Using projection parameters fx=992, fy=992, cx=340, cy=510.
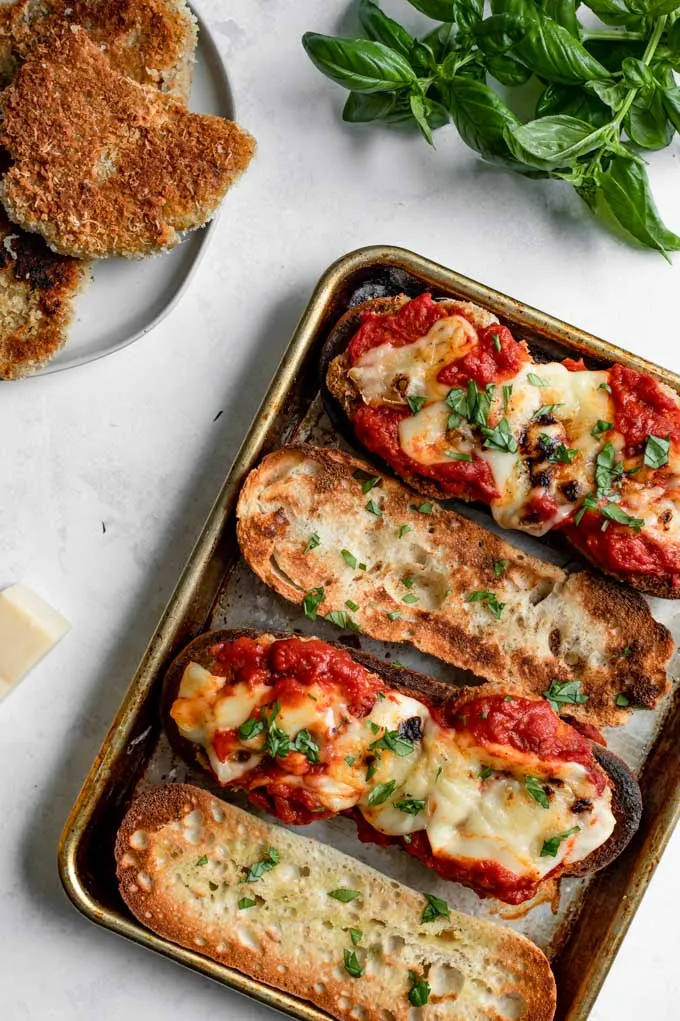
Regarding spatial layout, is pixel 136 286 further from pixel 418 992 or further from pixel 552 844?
pixel 418 992

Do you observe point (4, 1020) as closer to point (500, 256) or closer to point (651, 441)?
point (651, 441)

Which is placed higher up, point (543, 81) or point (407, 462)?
point (543, 81)

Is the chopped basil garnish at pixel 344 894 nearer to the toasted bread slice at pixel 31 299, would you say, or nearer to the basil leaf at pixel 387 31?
the toasted bread slice at pixel 31 299

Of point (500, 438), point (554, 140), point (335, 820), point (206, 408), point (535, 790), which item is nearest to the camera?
point (535, 790)

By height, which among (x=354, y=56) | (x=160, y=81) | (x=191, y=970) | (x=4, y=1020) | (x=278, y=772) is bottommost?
(x=4, y=1020)

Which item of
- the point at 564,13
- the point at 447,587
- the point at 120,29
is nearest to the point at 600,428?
the point at 447,587

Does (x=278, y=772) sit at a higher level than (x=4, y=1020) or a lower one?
higher

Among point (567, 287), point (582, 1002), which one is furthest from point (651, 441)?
point (582, 1002)

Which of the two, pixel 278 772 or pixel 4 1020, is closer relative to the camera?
pixel 278 772
